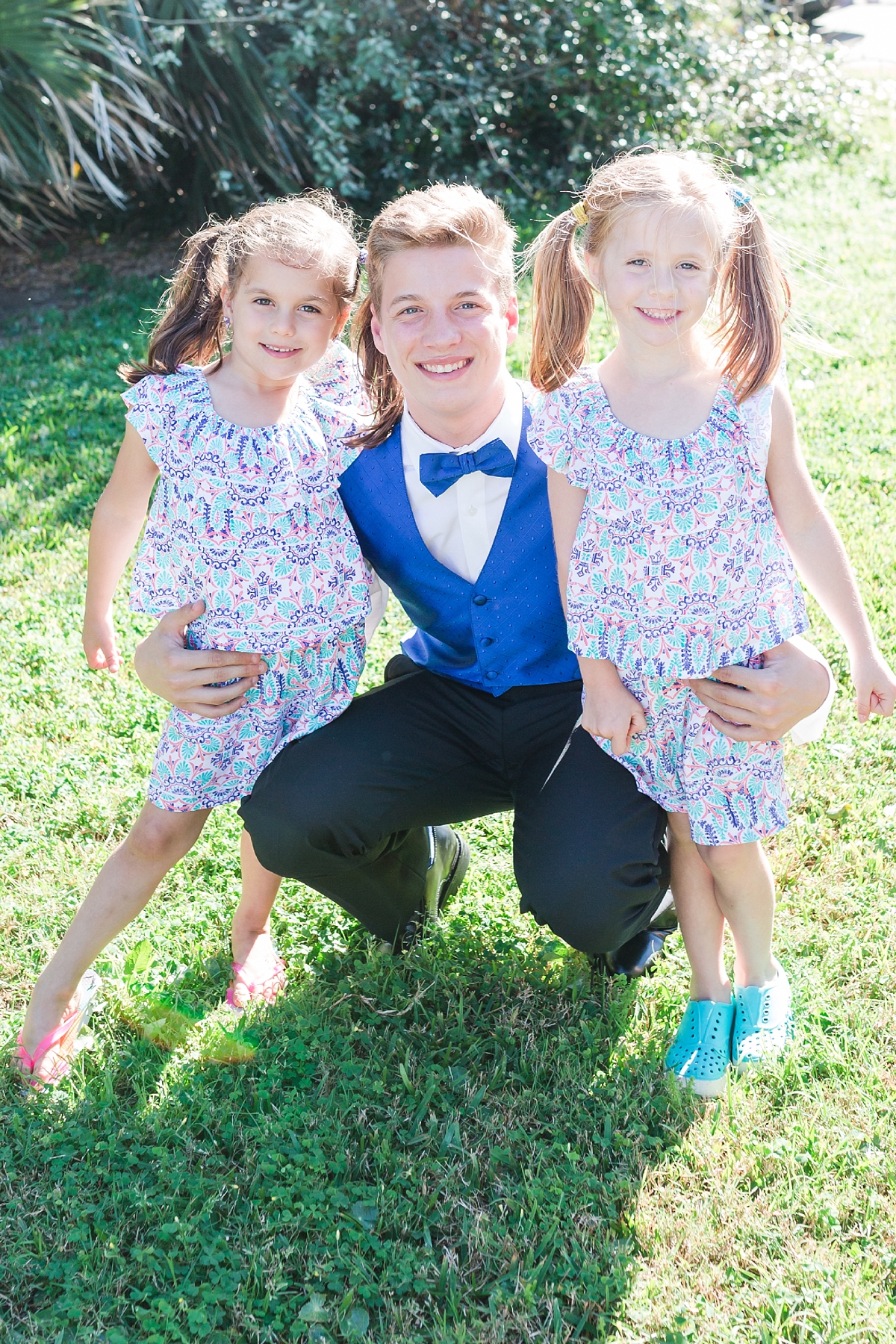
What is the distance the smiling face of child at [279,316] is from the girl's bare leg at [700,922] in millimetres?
1170

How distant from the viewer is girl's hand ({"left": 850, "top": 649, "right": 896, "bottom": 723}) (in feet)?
7.11

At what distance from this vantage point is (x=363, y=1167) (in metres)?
2.17

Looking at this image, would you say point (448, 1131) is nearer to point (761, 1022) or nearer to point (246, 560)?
point (761, 1022)

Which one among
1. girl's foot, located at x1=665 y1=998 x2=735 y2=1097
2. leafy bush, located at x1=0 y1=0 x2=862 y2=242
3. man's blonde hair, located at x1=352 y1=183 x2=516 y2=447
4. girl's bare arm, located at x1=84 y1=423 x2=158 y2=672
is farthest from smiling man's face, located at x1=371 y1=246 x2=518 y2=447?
leafy bush, located at x1=0 y1=0 x2=862 y2=242

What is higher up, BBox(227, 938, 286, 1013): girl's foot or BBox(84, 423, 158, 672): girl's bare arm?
BBox(84, 423, 158, 672): girl's bare arm

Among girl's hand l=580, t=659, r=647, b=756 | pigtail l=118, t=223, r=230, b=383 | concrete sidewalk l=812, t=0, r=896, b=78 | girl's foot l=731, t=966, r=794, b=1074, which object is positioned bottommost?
concrete sidewalk l=812, t=0, r=896, b=78

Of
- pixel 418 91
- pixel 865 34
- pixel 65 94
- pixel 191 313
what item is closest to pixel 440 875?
pixel 191 313

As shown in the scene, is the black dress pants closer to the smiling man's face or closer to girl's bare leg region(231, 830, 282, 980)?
girl's bare leg region(231, 830, 282, 980)

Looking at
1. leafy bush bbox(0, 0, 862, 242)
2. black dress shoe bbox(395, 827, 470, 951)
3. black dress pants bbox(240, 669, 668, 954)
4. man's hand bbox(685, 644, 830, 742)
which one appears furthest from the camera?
leafy bush bbox(0, 0, 862, 242)

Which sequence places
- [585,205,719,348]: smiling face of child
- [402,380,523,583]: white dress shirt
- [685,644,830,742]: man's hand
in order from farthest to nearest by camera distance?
[402,380,523,583]: white dress shirt
[685,644,830,742]: man's hand
[585,205,719,348]: smiling face of child

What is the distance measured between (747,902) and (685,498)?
0.80 meters

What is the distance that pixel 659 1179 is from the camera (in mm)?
2121

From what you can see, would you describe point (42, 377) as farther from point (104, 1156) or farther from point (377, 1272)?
point (377, 1272)

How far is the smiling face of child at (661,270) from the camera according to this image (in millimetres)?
2080
